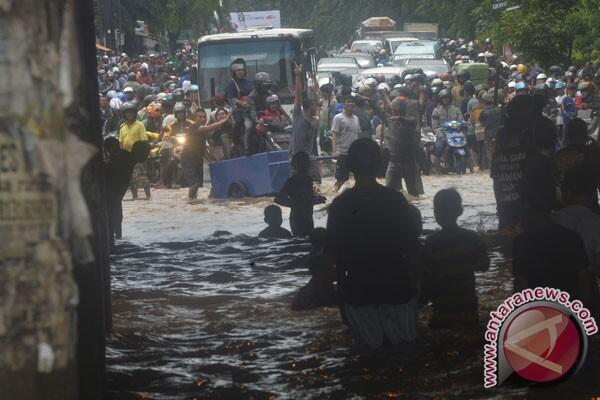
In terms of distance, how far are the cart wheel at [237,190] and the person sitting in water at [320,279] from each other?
1380cm

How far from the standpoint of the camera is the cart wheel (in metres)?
22.2

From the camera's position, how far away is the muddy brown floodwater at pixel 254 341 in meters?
8.22

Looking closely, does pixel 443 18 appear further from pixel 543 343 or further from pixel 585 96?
pixel 543 343

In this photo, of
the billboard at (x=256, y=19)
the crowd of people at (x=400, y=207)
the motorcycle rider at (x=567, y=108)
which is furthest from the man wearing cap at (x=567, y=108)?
the billboard at (x=256, y=19)

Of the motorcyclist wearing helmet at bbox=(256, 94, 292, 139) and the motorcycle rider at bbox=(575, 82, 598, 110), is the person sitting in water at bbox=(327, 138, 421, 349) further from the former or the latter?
the motorcycle rider at bbox=(575, 82, 598, 110)

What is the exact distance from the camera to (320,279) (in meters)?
8.30

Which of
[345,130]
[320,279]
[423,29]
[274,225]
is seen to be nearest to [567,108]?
[345,130]

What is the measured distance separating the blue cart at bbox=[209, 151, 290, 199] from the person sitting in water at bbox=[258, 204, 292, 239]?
514cm

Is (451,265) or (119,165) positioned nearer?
(451,265)

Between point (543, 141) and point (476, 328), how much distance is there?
344cm

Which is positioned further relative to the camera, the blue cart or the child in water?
the blue cart

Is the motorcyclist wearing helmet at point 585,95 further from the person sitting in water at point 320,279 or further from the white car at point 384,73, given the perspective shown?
the person sitting in water at point 320,279

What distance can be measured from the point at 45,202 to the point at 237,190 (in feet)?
51.6

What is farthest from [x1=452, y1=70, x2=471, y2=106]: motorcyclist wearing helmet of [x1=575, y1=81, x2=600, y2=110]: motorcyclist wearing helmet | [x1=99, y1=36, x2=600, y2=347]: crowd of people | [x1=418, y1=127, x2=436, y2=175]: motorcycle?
[x1=99, y1=36, x2=600, y2=347]: crowd of people
